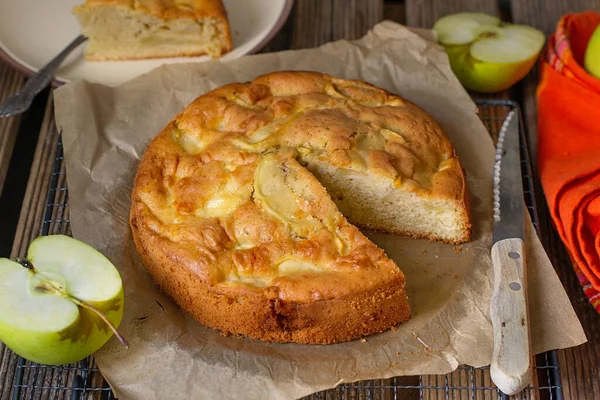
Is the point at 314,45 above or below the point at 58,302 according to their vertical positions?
below

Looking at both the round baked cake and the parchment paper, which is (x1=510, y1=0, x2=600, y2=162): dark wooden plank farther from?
the round baked cake

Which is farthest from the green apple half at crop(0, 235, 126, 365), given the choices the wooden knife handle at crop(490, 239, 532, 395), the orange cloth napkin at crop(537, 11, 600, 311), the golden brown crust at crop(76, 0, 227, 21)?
the orange cloth napkin at crop(537, 11, 600, 311)

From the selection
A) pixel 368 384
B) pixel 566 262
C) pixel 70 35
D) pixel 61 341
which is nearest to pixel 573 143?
pixel 566 262

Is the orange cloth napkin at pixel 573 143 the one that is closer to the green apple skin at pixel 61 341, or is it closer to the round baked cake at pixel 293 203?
the round baked cake at pixel 293 203

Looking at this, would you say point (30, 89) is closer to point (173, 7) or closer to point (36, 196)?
point (36, 196)

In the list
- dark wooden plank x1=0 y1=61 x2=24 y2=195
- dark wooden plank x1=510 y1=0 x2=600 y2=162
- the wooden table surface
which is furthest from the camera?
dark wooden plank x1=510 y1=0 x2=600 y2=162

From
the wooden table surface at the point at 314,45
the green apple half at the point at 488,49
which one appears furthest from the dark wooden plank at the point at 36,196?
the green apple half at the point at 488,49

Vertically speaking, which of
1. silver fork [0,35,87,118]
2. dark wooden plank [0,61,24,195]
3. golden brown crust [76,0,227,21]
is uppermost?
golden brown crust [76,0,227,21]
